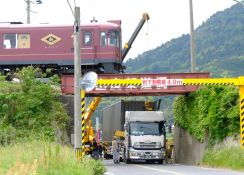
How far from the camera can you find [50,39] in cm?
3919

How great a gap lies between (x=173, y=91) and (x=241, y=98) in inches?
253

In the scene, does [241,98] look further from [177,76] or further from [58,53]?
[58,53]

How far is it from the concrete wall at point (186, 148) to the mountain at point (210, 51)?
2708 inches

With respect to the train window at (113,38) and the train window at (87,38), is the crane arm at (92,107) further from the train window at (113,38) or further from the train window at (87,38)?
the train window at (87,38)

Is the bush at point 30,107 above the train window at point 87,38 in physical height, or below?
below

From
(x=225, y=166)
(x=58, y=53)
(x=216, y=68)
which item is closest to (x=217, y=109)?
(x=225, y=166)

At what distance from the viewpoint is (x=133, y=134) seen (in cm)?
3978

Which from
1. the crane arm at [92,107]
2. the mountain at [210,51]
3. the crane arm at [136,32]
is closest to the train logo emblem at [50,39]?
the crane arm at [136,32]

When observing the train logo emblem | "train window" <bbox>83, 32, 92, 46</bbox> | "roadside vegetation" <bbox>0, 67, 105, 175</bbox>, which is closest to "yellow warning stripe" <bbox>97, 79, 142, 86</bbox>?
"train window" <bbox>83, 32, 92, 46</bbox>

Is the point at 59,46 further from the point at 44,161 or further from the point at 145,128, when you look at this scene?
the point at 44,161

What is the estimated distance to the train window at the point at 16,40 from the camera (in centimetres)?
3934

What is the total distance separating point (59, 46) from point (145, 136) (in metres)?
7.93

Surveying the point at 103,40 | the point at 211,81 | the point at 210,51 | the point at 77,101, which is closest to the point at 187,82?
the point at 211,81

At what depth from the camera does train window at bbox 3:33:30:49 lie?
39.3 m
